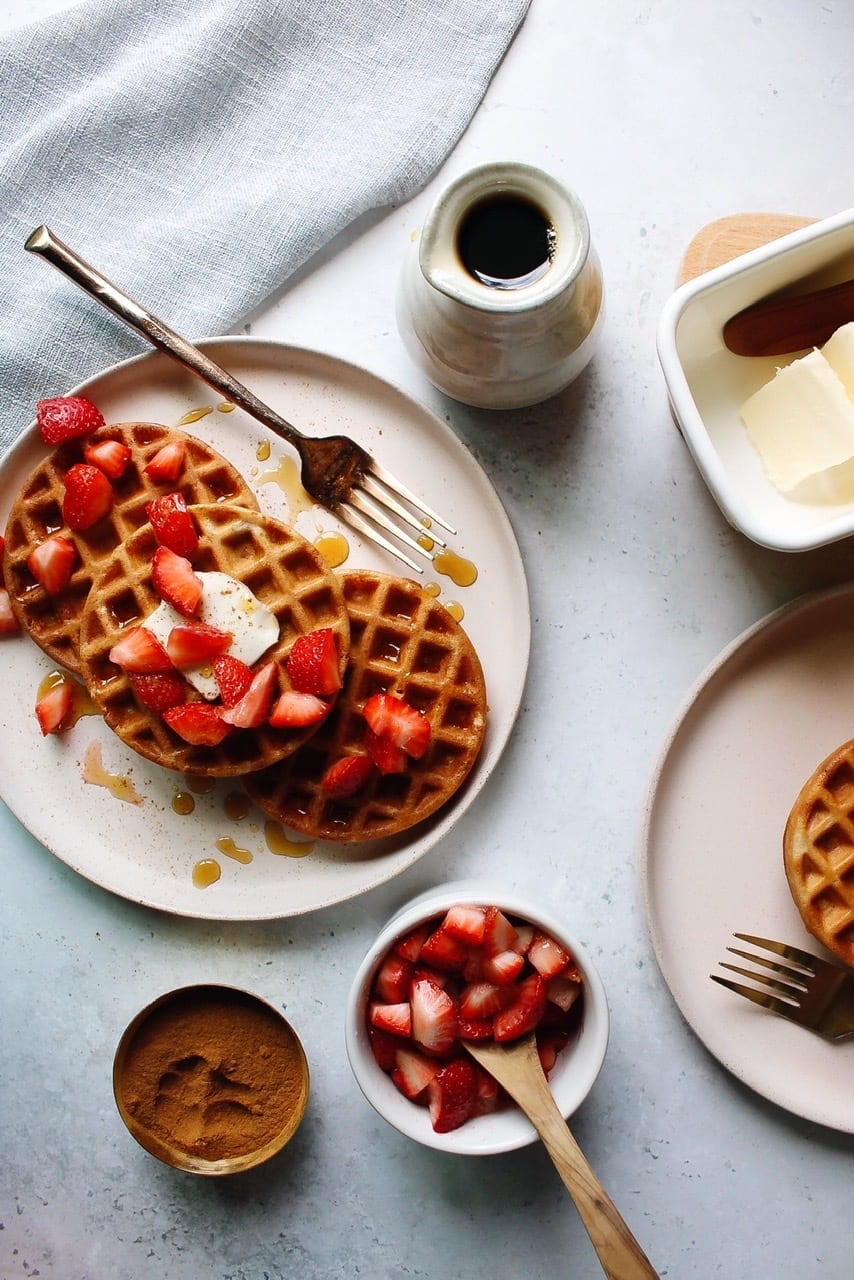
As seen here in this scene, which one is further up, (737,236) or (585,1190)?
(737,236)

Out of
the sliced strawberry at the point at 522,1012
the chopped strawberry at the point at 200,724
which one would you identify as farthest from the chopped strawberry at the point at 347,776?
the sliced strawberry at the point at 522,1012

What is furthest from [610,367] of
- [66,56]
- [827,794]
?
[66,56]

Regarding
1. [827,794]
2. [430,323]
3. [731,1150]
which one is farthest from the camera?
[731,1150]

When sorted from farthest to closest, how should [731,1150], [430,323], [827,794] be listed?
[731,1150], [827,794], [430,323]

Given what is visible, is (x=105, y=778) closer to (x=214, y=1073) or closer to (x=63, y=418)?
(x=214, y=1073)

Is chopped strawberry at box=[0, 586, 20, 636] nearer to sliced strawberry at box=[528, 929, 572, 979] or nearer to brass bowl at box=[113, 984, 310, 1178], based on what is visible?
brass bowl at box=[113, 984, 310, 1178]

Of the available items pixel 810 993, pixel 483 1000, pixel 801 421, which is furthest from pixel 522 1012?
pixel 801 421

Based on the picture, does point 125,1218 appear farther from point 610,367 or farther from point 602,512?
point 610,367
